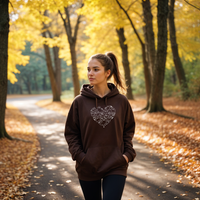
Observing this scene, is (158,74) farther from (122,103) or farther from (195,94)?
(122,103)

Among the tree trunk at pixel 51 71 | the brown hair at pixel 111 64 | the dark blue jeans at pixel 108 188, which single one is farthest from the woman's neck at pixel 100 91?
the tree trunk at pixel 51 71

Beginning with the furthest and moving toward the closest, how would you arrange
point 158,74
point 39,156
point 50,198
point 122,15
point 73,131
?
point 122,15, point 158,74, point 39,156, point 50,198, point 73,131

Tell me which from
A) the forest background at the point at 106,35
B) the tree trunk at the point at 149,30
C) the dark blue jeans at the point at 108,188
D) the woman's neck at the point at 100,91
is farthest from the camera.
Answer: the forest background at the point at 106,35

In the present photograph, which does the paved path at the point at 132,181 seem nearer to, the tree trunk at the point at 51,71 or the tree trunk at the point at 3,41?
the tree trunk at the point at 3,41

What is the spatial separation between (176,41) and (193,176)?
14308mm

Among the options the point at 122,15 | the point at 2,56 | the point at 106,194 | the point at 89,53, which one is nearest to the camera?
the point at 106,194

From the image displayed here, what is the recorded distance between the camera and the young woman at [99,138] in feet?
7.84

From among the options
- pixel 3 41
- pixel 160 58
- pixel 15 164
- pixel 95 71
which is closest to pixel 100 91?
pixel 95 71

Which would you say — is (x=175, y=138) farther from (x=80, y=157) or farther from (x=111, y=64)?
(x=80, y=157)

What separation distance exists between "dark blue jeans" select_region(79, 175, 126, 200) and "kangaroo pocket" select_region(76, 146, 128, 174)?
0.37ft

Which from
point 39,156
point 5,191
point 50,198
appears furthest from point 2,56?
point 50,198

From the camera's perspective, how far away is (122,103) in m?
2.60

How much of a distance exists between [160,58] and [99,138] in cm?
922

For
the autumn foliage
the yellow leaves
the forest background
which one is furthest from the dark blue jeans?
the forest background
